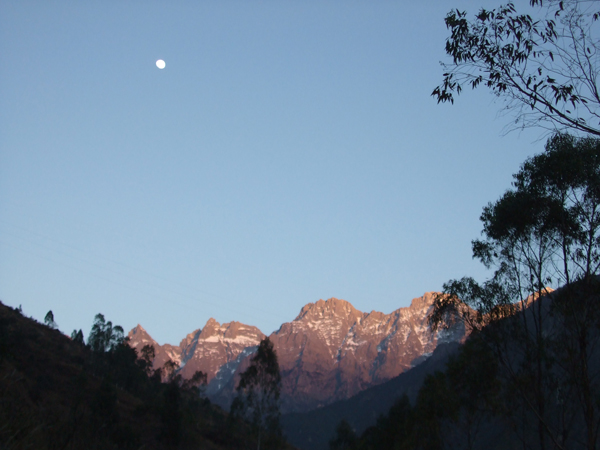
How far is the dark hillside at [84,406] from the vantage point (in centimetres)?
1047

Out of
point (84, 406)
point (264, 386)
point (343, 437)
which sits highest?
point (264, 386)

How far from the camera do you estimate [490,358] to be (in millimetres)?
37406

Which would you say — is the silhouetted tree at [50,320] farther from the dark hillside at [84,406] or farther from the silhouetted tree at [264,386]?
the silhouetted tree at [264,386]

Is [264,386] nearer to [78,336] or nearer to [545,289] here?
[545,289]

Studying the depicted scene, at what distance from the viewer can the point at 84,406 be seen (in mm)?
11789

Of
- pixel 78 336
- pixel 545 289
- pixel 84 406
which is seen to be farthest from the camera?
pixel 78 336

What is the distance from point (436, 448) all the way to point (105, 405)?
3192cm

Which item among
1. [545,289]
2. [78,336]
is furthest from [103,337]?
[545,289]

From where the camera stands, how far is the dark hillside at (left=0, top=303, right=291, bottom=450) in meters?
10.5

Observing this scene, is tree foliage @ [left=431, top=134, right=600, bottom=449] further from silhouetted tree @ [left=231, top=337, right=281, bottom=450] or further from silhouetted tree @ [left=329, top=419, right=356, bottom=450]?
Answer: silhouetted tree @ [left=329, top=419, right=356, bottom=450]

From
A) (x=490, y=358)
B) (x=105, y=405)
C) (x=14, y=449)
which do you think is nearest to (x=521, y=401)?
(x=490, y=358)

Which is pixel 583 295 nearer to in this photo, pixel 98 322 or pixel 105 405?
pixel 105 405

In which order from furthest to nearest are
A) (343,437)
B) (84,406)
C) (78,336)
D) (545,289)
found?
(78,336) → (343,437) → (545,289) → (84,406)

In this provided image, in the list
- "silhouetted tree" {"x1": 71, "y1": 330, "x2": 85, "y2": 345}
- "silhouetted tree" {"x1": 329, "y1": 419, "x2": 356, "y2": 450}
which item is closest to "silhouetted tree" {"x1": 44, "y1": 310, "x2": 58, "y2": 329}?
"silhouetted tree" {"x1": 71, "y1": 330, "x2": 85, "y2": 345}
